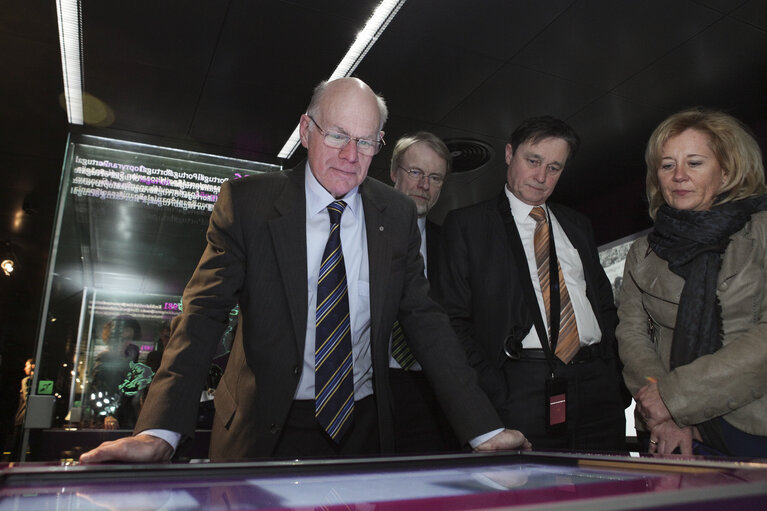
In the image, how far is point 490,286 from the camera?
2010mm

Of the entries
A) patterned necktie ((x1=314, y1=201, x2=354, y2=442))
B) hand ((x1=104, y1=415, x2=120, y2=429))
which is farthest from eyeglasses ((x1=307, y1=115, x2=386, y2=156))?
hand ((x1=104, y1=415, x2=120, y2=429))

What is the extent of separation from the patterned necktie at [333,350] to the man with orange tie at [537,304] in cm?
61

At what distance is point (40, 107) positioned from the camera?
4668 mm

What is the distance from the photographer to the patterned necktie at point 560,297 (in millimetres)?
1901

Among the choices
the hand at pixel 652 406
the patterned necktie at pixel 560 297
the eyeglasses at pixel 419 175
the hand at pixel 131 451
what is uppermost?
the eyeglasses at pixel 419 175

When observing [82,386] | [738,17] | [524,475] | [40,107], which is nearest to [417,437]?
[524,475]

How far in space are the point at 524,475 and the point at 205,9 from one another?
337 cm

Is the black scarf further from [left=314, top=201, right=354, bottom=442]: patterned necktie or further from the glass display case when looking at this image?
the glass display case

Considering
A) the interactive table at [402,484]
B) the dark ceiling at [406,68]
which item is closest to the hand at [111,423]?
the dark ceiling at [406,68]

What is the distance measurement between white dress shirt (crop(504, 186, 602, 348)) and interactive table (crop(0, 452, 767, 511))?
1233mm

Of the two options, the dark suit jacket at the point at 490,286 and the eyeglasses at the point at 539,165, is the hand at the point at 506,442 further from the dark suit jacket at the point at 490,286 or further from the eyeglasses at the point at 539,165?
the eyeglasses at the point at 539,165

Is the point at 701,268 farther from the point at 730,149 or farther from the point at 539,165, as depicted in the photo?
the point at 539,165

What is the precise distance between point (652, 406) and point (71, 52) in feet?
12.8

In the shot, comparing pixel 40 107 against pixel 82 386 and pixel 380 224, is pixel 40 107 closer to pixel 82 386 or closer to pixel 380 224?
pixel 82 386
